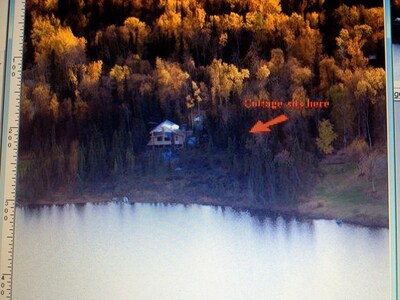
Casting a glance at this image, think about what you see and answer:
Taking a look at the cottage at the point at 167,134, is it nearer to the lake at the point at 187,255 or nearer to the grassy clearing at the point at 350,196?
the lake at the point at 187,255

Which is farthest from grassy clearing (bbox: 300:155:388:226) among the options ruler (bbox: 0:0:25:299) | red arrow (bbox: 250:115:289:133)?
ruler (bbox: 0:0:25:299)

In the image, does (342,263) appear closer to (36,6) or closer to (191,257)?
(191,257)

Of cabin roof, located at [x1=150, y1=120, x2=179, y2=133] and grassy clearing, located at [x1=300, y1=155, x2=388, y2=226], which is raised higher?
cabin roof, located at [x1=150, y1=120, x2=179, y2=133]

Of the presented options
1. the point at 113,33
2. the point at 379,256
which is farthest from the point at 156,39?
the point at 379,256

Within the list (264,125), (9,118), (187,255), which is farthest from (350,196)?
(9,118)

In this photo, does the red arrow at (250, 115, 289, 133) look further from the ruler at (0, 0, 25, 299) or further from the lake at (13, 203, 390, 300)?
the ruler at (0, 0, 25, 299)

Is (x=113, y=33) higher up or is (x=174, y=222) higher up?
(x=113, y=33)

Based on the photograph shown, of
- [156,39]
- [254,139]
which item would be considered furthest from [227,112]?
[156,39]

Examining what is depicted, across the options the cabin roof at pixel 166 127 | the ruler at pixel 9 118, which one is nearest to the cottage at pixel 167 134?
the cabin roof at pixel 166 127

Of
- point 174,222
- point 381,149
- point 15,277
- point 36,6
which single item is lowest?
point 15,277
